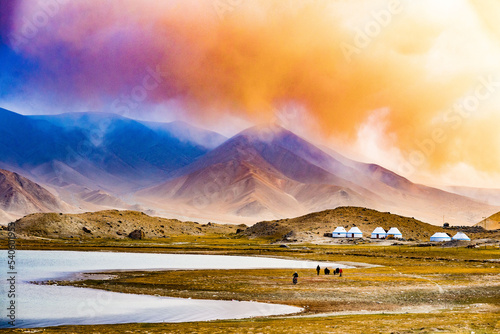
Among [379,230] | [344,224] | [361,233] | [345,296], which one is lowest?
[345,296]

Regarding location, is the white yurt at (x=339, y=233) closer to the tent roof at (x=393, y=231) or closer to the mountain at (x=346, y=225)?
the mountain at (x=346, y=225)

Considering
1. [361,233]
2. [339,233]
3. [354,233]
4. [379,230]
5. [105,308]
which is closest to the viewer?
[105,308]

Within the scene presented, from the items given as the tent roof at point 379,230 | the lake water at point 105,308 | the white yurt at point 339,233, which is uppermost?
the tent roof at point 379,230

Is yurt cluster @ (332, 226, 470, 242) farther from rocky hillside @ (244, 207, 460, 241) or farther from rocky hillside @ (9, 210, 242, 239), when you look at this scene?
rocky hillside @ (9, 210, 242, 239)

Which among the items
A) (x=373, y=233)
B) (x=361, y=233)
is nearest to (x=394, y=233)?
(x=373, y=233)

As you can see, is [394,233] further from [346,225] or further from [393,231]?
[346,225]

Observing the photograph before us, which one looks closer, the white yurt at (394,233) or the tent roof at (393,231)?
the white yurt at (394,233)

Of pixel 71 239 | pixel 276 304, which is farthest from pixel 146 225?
pixel 276 304

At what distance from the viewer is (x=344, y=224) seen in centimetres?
18462

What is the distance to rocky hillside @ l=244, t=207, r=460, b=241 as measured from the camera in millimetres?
178750

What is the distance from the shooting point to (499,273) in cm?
6384

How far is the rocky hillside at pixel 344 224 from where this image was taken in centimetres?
17875

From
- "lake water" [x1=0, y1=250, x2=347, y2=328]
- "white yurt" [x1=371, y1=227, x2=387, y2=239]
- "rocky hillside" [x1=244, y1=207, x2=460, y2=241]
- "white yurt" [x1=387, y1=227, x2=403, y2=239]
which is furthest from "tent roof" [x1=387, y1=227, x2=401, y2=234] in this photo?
"lake water" [x1=0, y1=250, x2=347, y2=328]

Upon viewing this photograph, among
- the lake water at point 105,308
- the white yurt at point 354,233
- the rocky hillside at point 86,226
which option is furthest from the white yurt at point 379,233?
the lake water at point 105,308
